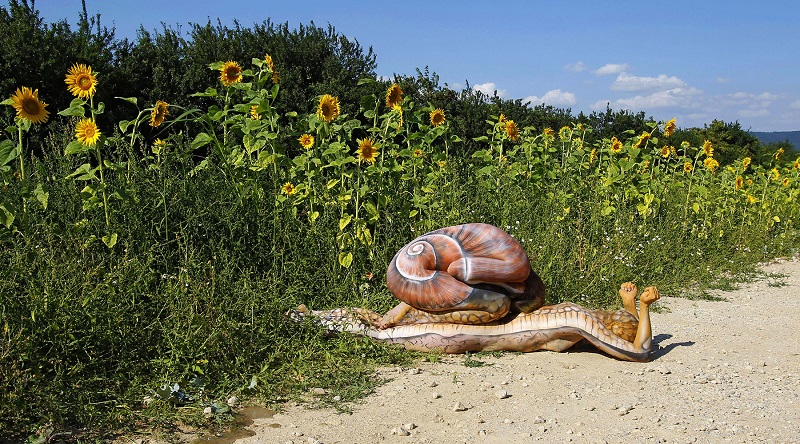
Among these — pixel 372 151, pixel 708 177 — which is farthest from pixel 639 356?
pixel 708 177

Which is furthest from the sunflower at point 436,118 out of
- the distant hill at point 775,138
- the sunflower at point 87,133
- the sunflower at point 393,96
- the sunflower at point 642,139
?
the distant hill at point 775,138

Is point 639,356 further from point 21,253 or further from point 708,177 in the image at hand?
point 708,177

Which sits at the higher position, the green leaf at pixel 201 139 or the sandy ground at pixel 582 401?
the green leaf at pixel 201 139

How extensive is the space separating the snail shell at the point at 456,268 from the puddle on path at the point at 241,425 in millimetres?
1366

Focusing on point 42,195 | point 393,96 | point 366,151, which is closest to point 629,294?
point 366,151

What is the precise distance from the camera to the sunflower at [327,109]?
577 cm

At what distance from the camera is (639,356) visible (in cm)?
500

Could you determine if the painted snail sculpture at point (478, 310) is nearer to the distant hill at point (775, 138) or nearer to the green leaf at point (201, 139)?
the green leaf at point (201, 139)

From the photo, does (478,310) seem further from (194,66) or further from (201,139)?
(194,66)

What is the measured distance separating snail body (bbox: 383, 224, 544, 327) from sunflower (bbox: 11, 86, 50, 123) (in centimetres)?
230

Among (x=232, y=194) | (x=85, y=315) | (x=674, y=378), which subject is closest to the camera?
(x=85, y=315)

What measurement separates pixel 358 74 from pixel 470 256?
24.0 feet

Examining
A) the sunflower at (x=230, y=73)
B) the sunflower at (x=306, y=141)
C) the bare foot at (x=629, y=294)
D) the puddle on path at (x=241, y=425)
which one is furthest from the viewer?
the sunflower at (x=306, y=141)

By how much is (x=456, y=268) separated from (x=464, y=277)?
0.26ft
